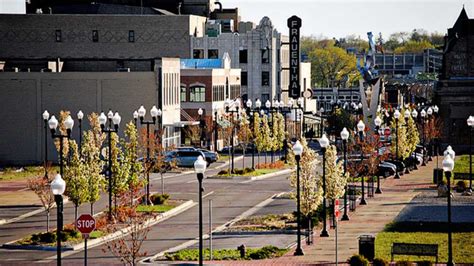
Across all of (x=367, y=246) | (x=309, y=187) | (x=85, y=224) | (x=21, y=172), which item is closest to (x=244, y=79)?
(x=21, y=172)

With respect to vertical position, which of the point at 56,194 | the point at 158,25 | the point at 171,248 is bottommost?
the point at 171,248

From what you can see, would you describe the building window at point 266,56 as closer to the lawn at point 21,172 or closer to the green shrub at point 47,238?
the lawn at point 21,172

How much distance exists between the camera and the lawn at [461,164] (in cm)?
8050

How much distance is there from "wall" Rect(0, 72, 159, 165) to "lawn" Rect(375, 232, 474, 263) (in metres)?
41.7

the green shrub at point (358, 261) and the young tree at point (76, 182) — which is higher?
the young tree at point (76, 182)

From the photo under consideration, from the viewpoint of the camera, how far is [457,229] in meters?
50.4

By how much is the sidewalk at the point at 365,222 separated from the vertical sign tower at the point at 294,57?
160ft

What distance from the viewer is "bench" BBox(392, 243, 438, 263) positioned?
4072cm

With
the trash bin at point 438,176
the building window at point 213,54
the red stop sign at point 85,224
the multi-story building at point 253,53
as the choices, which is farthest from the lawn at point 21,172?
the multi-story building at point 253,53

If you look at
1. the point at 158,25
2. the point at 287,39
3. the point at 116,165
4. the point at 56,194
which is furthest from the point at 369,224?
the point at 287,39

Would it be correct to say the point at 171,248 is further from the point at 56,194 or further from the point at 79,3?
the point at 79,3

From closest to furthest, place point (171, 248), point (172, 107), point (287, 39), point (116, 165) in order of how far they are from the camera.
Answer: point (171, 248) < point (116, 165) < point (172, 107) < point (287, 39)

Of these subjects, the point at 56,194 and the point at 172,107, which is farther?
the point at 172,107

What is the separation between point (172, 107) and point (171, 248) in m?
47.7
